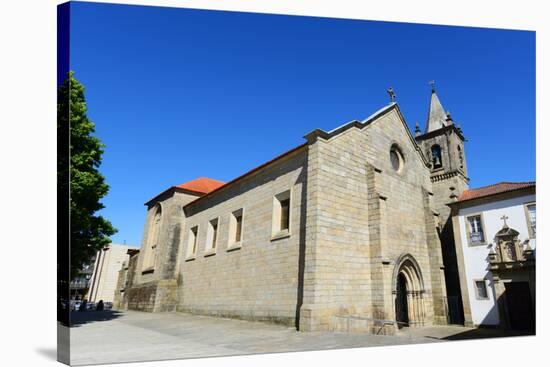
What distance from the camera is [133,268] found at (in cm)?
2311

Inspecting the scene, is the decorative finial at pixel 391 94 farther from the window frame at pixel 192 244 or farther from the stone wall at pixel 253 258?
the window frame at pixel 192 244

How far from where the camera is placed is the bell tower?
1632cm

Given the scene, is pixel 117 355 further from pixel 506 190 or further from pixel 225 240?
pixel 506 190

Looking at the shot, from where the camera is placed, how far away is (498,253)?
12094 mm

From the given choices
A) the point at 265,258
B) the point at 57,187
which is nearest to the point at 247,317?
the point at 265,258

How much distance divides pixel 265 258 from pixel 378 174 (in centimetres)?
512

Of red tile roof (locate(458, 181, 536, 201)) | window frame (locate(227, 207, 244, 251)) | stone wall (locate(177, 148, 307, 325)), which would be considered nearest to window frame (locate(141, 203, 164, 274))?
stone wall (locate(177, 148, 307, 325))

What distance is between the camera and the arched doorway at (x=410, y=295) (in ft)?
43.9

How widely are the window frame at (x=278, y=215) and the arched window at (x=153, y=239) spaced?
35.0 ft

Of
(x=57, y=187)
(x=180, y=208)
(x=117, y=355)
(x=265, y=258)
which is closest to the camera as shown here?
(x=117, y=355)

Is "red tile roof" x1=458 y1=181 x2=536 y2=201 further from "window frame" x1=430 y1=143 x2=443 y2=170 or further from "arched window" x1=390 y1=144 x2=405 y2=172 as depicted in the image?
"window frame" x1=430 y1=143 x2=443 y2=170

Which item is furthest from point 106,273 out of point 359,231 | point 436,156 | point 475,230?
point 475,230

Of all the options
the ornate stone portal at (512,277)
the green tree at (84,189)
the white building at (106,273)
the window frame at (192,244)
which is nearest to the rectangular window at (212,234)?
the window frame at (192,244)

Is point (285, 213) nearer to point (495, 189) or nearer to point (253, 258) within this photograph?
point (253, 258)
